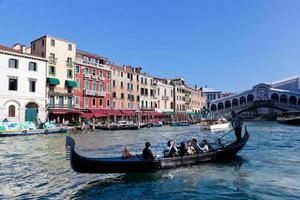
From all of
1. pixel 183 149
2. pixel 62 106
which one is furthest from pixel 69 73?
pixel 183 149

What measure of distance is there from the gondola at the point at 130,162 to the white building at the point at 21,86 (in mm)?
21385

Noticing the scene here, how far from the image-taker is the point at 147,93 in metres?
48.0

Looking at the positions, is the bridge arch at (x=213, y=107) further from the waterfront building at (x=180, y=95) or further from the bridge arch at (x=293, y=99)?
the waterfront building at (x=180, y=95)

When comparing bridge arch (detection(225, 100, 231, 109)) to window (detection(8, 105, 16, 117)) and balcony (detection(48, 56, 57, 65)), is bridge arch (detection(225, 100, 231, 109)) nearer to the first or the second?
balcony (detection(48, 56, 57, 65))

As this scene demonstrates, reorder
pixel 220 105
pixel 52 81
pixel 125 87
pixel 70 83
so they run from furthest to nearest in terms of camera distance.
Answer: pixel 220 105 → pixel 125 87 → pixel 70 83 → pixel 52 81

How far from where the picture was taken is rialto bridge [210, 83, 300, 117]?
65188mm

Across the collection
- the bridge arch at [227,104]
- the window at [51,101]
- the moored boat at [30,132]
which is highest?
the bridge arch at [227,104]

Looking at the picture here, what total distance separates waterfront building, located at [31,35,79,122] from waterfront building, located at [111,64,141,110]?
809 centimetres

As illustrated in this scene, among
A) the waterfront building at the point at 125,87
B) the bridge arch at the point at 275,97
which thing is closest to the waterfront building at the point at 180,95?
the waterfront building at the point at 125,87

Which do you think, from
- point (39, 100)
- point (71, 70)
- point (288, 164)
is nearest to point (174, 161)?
point (288, 164)

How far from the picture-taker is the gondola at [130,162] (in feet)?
26.8

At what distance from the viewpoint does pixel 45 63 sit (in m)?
30.1

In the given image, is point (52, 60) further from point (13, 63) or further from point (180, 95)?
point (180, 95)

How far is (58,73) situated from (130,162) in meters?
25.1
